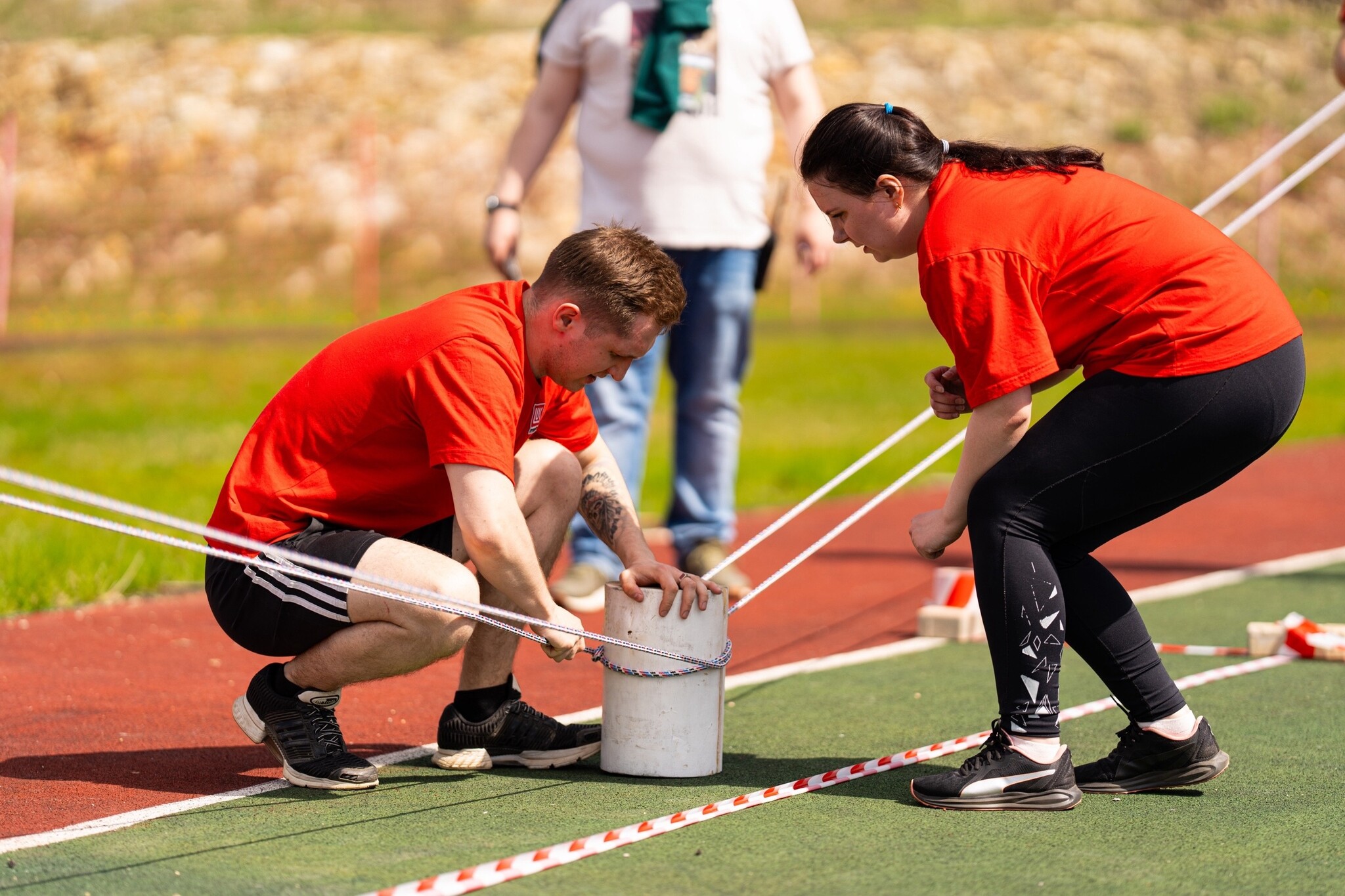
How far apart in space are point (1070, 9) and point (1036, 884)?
101 ft

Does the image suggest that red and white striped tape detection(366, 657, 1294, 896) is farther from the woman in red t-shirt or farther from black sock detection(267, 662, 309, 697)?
black sock detection(267, 662, 309, 697)

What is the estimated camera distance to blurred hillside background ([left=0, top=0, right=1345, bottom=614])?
41.9 feet

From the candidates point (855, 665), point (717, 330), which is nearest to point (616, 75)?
point (717, 330)

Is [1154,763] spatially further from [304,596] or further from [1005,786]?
[304,596]

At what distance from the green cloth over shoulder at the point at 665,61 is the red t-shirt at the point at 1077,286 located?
2483mm

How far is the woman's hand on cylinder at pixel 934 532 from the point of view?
3.46 m

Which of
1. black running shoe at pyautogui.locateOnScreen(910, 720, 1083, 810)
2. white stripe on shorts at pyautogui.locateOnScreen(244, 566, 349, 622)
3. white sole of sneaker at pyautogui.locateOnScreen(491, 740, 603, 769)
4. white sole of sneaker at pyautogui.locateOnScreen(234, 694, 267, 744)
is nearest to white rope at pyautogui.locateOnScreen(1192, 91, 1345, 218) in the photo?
black running shoe at pyautogui.locateOnScreen(910, 720, 1083, 810)

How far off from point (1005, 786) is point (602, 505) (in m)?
1.18

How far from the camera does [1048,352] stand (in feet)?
10.5

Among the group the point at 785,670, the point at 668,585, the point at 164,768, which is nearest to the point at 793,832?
the point at 668,585

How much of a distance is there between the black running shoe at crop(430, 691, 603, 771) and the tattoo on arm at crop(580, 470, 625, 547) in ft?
1.51

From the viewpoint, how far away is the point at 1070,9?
1232 inches

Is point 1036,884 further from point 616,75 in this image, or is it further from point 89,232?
point 89,232

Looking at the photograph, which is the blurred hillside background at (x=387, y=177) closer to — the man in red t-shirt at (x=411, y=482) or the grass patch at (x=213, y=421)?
the grass patch at (x=213, y=421)
